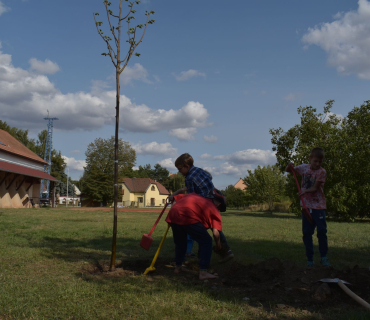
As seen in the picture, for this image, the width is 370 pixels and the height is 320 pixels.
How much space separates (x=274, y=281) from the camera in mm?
4109

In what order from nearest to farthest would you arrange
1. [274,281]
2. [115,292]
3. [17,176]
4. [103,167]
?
[115,292] < [274,281] < [17,176] < [103,167]

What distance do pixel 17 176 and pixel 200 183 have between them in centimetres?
3289

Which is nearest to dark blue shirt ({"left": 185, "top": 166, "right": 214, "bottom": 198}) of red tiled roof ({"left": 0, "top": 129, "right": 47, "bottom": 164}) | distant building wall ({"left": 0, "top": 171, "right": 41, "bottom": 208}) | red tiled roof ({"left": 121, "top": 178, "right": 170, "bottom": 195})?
distant building wall ({"left": 0, "top": 171, "right": 41, "bottom": 208})

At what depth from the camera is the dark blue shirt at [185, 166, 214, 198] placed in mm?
4799

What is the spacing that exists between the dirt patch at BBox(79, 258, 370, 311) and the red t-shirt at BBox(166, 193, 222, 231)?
2.33ft

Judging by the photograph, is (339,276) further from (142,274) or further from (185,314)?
(142,274)

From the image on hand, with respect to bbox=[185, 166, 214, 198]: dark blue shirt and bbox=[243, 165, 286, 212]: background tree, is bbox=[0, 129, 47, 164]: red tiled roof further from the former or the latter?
bbox=[185, 166, 214, 198]: dark blue shirt

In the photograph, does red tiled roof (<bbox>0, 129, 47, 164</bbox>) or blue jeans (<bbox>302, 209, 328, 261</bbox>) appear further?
red tiled roof (<bbox>0, 129, 47, 164</bbox>)

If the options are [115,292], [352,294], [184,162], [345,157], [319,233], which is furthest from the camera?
[345,157]

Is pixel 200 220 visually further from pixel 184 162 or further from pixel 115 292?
pixel 115 292

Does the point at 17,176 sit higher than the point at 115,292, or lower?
higher

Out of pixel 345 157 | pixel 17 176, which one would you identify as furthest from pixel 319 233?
pixel 17 176

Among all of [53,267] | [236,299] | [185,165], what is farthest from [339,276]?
[53,267]

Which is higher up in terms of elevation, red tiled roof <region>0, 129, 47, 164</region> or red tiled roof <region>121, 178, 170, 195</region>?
red tiled roof <region>0, 129, 47, 164</region>
